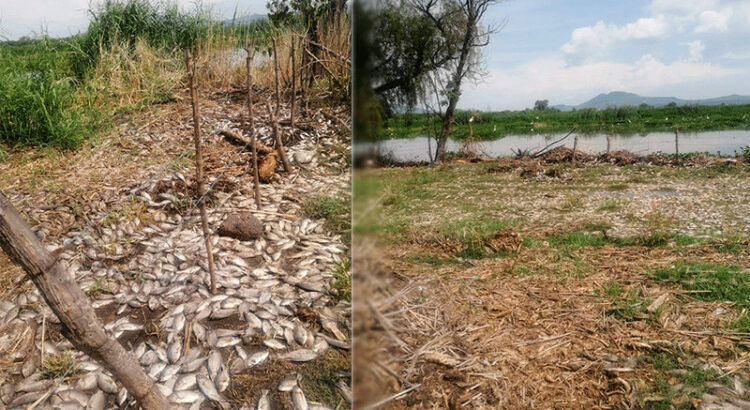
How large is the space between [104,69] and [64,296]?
7.22 feet

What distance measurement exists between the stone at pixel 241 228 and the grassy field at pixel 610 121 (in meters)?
4.88

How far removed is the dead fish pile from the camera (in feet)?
3.12

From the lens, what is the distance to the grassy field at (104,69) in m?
2.00

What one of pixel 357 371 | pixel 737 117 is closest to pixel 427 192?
pixel 357 371

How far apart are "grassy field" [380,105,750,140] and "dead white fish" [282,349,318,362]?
5261 millimetres

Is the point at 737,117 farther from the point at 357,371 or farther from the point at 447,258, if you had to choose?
the point at 357,371

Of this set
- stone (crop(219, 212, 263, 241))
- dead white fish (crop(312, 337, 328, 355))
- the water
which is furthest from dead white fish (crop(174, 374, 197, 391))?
the water

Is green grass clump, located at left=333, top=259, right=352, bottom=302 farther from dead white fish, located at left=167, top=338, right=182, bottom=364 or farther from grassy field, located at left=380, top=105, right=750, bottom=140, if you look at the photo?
grassy field, located at left=380, top=105, right=750, bottom=140

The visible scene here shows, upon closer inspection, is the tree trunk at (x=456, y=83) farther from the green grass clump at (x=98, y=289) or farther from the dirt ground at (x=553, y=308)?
the green grass clump at (x=98, y=289)

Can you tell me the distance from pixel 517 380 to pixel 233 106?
5.98 feet

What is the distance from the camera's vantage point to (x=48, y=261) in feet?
1.99

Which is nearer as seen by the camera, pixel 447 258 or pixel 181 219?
pixel 181 219

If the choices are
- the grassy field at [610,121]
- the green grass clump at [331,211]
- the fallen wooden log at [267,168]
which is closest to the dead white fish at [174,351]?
the green grass clump at [331,211]

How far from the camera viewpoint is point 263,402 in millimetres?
904
